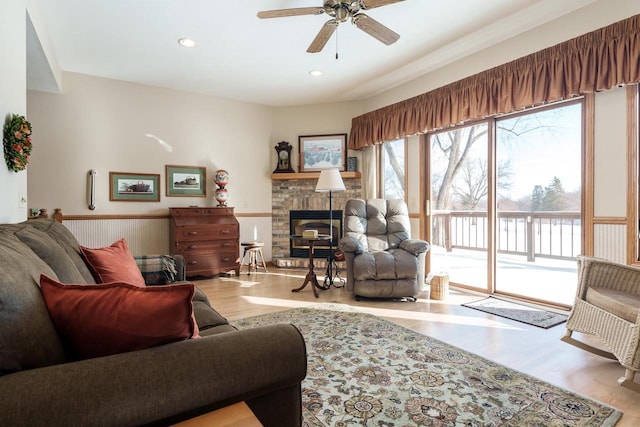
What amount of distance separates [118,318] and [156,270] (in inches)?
63.9

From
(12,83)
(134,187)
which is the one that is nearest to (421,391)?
(12,83)

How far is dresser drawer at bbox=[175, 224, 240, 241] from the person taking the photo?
4547mm

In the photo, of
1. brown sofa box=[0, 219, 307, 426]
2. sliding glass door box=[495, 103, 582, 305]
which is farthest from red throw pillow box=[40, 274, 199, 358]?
sliding glass door box=[495, 103, 582, 305]

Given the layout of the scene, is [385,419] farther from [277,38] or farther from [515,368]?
[277,38]

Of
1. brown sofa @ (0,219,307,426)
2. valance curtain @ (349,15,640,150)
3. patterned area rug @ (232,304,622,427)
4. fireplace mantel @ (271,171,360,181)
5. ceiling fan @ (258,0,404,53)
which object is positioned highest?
ceiling fan @ (258,0,404,53)

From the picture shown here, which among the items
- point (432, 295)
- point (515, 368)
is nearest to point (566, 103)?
point (432, 295)

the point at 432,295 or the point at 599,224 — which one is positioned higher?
the point at 599,224

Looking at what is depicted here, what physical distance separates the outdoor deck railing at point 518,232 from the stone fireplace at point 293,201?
159 cm

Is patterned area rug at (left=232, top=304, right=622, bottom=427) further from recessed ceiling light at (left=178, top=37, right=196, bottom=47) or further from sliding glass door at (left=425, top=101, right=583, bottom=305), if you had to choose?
recessed ceiling light at (left=178, top=37, right=196, bottom=47)

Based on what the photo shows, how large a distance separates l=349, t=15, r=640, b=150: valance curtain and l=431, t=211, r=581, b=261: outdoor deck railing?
1.12 meters

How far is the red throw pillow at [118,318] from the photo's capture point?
2.72ft

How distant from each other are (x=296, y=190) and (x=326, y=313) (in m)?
2.97

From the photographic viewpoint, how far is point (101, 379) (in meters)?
0.72

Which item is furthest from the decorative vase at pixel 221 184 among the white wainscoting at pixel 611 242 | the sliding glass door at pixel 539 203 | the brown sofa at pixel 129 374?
the white wainscoting at pixel 611 242
